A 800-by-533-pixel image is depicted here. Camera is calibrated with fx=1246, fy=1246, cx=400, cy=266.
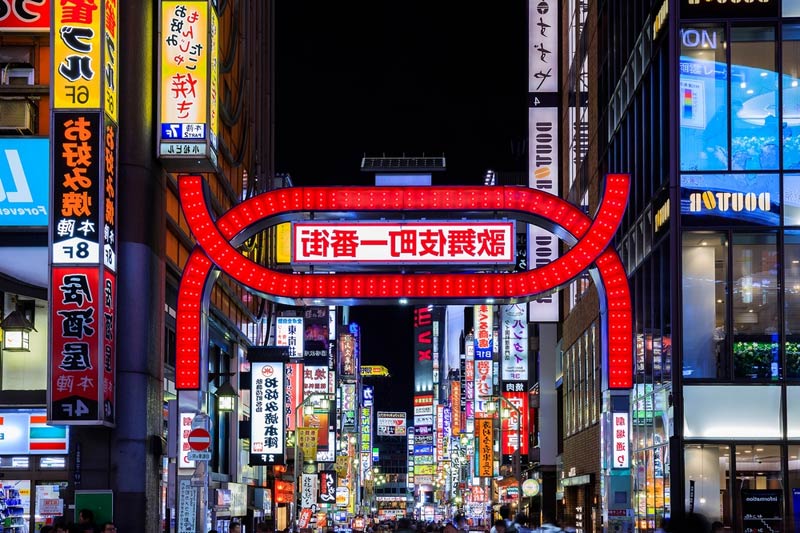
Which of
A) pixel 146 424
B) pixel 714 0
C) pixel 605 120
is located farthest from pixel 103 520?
pixel 605 120

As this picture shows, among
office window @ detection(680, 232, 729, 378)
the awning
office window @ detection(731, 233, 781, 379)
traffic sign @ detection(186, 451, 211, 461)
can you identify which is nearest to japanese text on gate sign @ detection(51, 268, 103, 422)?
the awning

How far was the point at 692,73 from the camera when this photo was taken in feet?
97.7

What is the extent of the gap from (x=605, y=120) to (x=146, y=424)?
22.4 m

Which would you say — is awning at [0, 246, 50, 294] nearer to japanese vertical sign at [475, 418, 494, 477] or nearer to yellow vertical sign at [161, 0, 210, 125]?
yellow vertical sign at [161, 0, 210, 125]

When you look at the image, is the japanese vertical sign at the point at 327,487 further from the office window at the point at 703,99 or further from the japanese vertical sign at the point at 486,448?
the office window at the point at 703,99

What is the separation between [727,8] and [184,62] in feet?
42.1

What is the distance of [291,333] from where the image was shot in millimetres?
65688

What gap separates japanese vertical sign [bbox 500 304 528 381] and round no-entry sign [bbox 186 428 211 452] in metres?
51.5

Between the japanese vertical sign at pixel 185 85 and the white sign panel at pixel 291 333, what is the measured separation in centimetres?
3746

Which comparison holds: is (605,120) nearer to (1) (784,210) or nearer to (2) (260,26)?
(1) (784,210)

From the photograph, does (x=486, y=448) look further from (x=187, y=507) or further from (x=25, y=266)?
(x=187, y=507)

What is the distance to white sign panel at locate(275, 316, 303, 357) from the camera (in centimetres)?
6525

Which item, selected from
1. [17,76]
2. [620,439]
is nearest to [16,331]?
[17,76]

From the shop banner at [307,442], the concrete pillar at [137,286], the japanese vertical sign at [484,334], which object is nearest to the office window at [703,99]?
the concrete pillar at [137,286]
